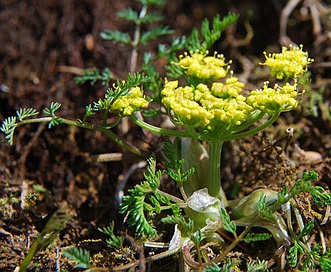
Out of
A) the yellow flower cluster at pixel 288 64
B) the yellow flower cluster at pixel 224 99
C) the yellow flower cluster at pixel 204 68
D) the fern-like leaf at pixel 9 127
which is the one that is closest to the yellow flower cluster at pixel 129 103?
the yellow flower cluster at pixel 224 99

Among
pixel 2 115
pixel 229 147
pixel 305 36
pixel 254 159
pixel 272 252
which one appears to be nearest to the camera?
pixel 272 252

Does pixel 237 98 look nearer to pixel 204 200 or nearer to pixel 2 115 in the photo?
→ pixel 204 200

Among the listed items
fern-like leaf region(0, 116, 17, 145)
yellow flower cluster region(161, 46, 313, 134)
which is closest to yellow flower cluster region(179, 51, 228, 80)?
yellow flower cluster region(161, 46, 313, 134)

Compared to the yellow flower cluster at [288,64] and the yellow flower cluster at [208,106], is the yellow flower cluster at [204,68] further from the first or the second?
the yellow flower cluster at [288,64]

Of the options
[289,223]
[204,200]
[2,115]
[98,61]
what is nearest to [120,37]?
[98,61]

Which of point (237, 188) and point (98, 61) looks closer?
point (237, 188)

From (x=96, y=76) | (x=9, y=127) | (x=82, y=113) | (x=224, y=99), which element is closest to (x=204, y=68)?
(x=224, y=99)

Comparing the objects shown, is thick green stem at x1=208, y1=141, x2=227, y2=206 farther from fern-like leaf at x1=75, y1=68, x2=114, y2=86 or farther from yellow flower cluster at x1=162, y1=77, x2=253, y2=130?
fern-like leaf at x1=75, y1=68, x2=114, y2=86
